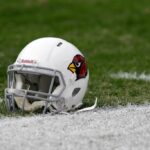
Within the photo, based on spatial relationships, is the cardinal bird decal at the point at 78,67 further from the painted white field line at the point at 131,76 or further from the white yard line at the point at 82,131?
the painted white field line at the point at 131,76

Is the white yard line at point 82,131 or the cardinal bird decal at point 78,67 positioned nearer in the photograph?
the white yard line at point 82,131

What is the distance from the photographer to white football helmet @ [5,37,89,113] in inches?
209

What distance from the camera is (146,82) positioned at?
24.1 feet

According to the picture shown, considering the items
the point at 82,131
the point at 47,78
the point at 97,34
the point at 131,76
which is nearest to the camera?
the point at 82,131

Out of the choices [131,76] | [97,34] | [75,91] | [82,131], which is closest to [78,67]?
[75,91]

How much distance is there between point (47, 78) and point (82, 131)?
808 millimetres

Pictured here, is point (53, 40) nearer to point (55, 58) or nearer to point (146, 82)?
point (55, 58)

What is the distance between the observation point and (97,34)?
11.9 metres

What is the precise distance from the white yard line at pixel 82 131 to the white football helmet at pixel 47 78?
0.16 metres

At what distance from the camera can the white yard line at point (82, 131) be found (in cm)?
445

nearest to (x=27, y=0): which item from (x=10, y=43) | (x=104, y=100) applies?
(x=10, y=43)

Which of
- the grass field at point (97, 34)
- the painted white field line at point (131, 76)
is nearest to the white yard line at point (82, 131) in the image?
the grass field at point (97, 34)

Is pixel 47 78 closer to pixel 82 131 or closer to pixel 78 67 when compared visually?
pixel 78 67

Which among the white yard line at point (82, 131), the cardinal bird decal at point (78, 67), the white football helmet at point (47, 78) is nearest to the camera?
the white yard line at point (82, 131)
